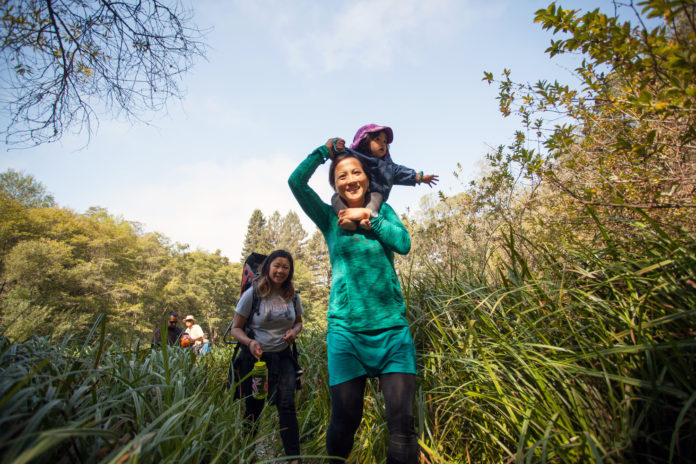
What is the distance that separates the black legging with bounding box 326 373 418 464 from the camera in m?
1.31

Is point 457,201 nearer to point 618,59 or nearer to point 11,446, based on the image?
point 618,59

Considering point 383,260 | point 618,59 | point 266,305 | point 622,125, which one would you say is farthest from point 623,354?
point 266,305

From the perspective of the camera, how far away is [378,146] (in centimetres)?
250

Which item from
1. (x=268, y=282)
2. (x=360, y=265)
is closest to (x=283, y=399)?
(x=268, y=282)

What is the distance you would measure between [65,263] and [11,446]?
96.9 feet

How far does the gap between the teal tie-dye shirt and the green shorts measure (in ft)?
0.15

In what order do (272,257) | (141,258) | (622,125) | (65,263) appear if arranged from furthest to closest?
1. (141,258)
2. (65,263)
3. (272,257)
4. (622,125)

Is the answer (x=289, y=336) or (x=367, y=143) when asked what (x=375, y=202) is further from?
(x=289, y=336)

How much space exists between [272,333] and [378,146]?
1862 mm

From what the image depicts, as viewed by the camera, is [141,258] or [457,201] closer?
[457,201]

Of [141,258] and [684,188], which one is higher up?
[141,258]

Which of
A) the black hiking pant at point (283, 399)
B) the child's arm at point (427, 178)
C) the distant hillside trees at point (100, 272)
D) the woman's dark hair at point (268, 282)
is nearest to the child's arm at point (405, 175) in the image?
the child's arm at point (427, 178)

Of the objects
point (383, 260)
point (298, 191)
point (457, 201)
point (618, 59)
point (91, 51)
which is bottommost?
point (383, 260)

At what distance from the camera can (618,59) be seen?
1.49m
